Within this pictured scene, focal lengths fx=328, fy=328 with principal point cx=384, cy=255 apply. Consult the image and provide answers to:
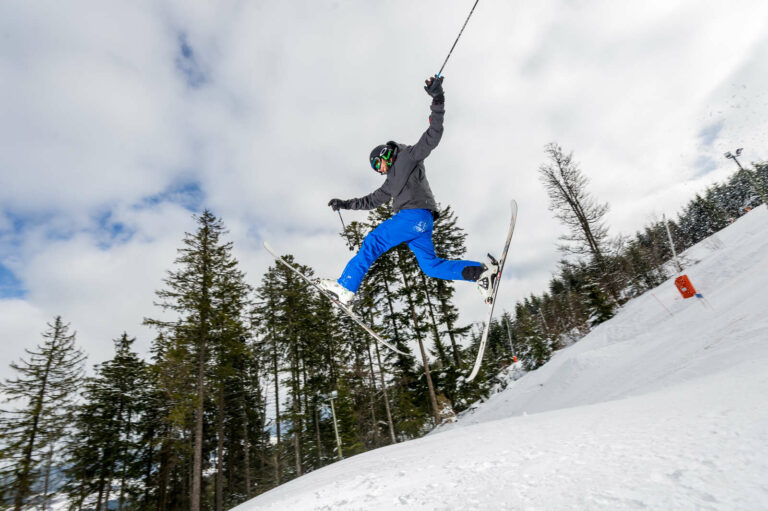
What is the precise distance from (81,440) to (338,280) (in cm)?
2450

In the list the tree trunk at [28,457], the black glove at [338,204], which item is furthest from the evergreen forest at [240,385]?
the black glove at [338,204]

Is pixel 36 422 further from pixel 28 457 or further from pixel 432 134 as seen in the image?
pixel 432 134

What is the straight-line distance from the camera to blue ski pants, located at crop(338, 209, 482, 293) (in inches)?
167

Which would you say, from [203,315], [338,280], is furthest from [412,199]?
[203,315]

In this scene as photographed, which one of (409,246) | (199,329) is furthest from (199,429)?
(409,246)

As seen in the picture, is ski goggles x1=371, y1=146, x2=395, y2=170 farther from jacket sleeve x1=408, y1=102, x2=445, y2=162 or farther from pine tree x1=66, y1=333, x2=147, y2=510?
pine tree x1=66, y1=333, x2=147, y2=510

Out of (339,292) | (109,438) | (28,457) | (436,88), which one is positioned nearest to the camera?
(436,88)

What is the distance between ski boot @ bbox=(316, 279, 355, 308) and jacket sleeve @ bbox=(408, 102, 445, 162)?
2.16 metres

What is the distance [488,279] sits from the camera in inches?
171

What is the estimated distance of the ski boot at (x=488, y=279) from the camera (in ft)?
14.1

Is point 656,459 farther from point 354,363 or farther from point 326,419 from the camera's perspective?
point 326,419

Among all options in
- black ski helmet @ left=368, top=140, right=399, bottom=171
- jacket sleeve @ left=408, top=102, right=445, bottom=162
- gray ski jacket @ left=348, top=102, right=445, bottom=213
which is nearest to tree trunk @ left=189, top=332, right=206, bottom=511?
black ski helmet @ left=368, top=140, right=399, bottom=171

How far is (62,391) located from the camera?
15.5m

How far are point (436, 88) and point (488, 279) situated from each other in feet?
7.98
